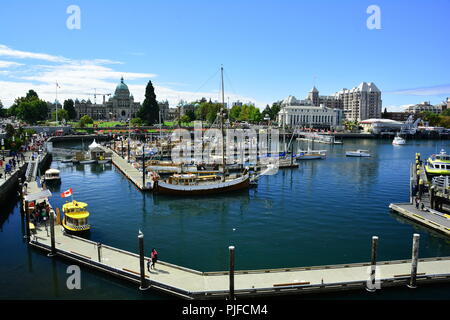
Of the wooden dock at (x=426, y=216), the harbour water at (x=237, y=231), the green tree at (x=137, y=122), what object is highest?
the green tree at (x=137, y=122)

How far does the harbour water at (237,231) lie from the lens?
23844mm

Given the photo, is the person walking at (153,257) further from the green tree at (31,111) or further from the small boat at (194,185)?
the green tree at (31,111)

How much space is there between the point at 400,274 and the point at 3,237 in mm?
32295

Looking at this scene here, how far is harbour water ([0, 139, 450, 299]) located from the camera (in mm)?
23844

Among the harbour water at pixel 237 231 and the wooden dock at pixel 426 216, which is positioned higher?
the wooden dock at pixel 426 216

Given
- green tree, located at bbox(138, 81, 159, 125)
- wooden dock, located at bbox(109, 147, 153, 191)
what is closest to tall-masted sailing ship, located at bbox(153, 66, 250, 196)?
wooden dock, located at bbox(109, 147, 153, 191)

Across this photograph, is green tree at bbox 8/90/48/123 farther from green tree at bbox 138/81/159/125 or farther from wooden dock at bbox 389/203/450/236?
wooden dock at bbox 389/203/450/236

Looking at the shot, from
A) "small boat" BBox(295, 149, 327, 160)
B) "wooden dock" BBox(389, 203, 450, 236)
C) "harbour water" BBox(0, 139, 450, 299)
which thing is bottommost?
"harbour water" BBox(0, 139, 450, 299)

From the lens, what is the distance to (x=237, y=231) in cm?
3444

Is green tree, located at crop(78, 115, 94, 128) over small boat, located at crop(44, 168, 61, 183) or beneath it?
over

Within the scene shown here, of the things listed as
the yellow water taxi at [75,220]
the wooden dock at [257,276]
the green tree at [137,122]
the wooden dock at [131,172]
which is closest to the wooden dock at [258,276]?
the wooden dock at [257,276]

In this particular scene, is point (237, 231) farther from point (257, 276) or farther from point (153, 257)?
point (153, 257)

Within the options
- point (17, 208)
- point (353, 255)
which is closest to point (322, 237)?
point (353, 255)
